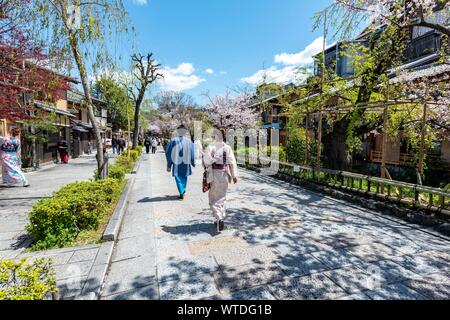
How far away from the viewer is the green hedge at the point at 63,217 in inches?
159

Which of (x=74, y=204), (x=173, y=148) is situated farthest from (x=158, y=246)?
(x=173, y=148)

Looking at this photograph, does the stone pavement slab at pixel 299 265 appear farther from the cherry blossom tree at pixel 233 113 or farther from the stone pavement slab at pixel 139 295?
the cherry blossom tree at pixel 233 113

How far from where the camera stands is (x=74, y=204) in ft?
14.0

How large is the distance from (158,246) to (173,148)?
3.27 meters

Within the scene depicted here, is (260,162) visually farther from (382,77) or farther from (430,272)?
(430,272)

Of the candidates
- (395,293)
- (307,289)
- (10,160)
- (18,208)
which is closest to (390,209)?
(395,293)

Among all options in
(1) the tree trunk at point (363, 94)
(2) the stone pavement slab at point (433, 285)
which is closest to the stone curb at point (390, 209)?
(1) the tree trunk at point (363, 94)

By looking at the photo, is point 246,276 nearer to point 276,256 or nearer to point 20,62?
point 276,256

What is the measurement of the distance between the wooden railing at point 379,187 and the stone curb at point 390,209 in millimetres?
139

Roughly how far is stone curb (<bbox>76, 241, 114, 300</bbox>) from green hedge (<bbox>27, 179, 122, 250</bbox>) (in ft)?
Result: 2.52

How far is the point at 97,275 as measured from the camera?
309cm

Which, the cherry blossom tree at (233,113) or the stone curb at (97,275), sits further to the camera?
the cherry blossom tree at (233,113)

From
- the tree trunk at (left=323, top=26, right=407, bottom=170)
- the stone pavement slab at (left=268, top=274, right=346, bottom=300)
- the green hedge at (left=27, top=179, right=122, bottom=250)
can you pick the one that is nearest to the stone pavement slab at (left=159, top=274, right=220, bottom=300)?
the stone pavement slab at (left=268, top=274, right=346, bottom=300)

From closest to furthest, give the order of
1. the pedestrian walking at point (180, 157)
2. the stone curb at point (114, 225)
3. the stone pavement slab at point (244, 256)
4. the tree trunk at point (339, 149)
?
the stone pavement slab at point (244, 256)
the stone curb at point (114, 225)
the pedestrian walking at point (180, 157)
the tree trunk at point (339, 149)
